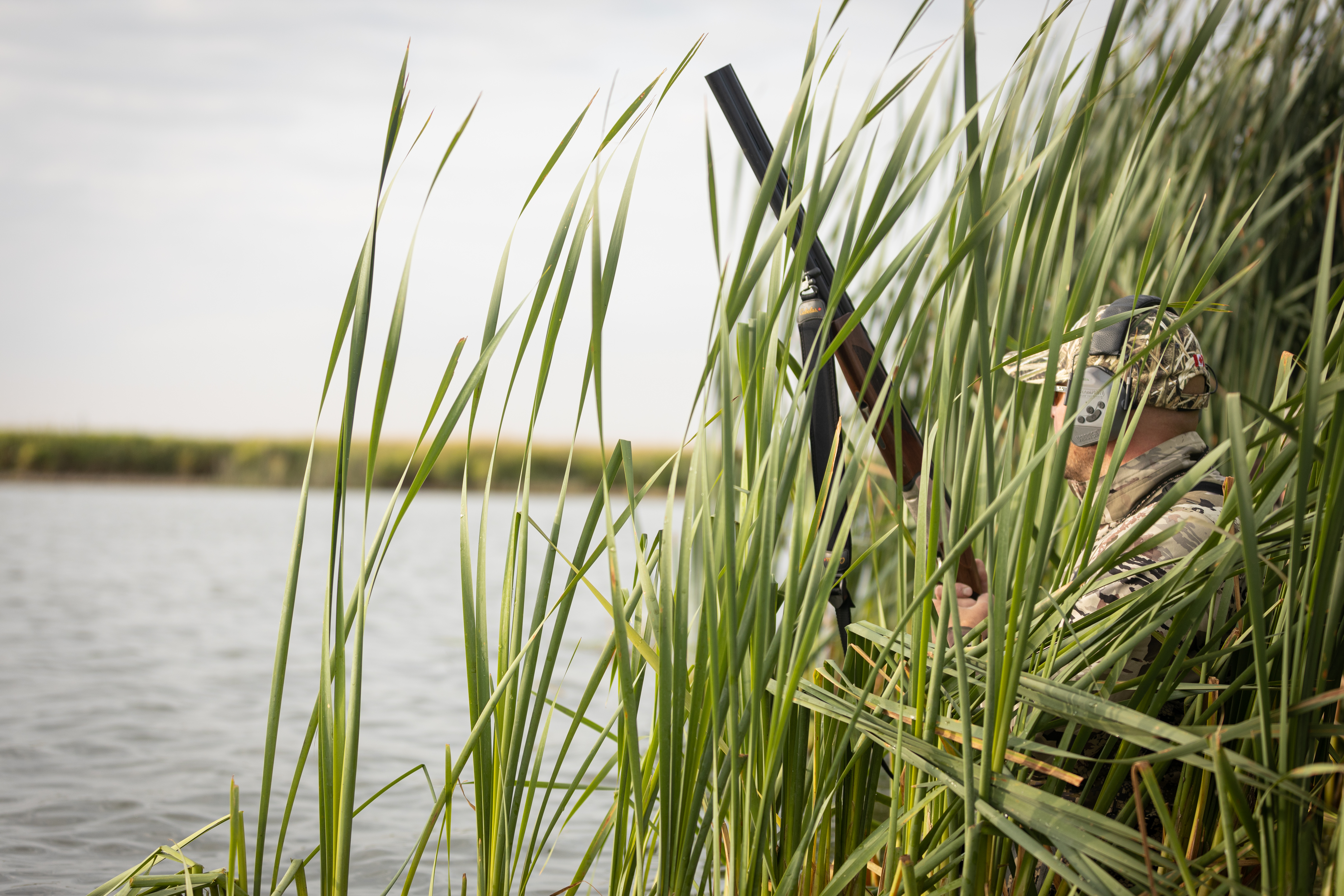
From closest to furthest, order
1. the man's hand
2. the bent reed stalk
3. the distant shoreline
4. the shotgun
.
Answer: the bent reed stalk → the shotgun → the man's hand → the distant shoreline

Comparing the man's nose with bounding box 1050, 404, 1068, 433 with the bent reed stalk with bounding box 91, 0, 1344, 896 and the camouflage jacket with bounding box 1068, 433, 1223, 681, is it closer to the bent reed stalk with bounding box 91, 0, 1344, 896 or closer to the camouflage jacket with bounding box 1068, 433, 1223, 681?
the camouflage jacket with bounding box 1068, 433, 1223, 681

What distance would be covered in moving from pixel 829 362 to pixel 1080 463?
71 cm

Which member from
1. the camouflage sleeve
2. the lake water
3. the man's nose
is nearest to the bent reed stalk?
the camouflage sleeve

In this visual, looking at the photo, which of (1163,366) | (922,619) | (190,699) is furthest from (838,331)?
(190,699)

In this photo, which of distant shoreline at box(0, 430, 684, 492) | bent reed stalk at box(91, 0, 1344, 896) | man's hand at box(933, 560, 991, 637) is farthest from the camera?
distant shoreline at box(0, 430, 684, 492)

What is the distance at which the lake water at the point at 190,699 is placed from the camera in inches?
115

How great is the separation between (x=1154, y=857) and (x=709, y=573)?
50 cm

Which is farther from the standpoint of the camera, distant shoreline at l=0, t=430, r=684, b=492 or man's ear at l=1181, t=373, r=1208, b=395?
distant shoreline at l=0, t=430, r=684, b=492

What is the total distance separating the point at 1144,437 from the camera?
1.56m

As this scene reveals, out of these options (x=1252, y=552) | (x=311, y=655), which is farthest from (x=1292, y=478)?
(x=311, y=655)

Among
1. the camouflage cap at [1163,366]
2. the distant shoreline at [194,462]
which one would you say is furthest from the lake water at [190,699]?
the distant shoreline at [194,462]

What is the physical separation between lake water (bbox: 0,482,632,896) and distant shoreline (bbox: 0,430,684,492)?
887cm

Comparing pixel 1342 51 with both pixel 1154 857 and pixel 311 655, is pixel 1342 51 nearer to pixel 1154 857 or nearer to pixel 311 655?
pixel 1154 857

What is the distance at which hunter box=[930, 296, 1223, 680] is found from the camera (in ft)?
4.58
